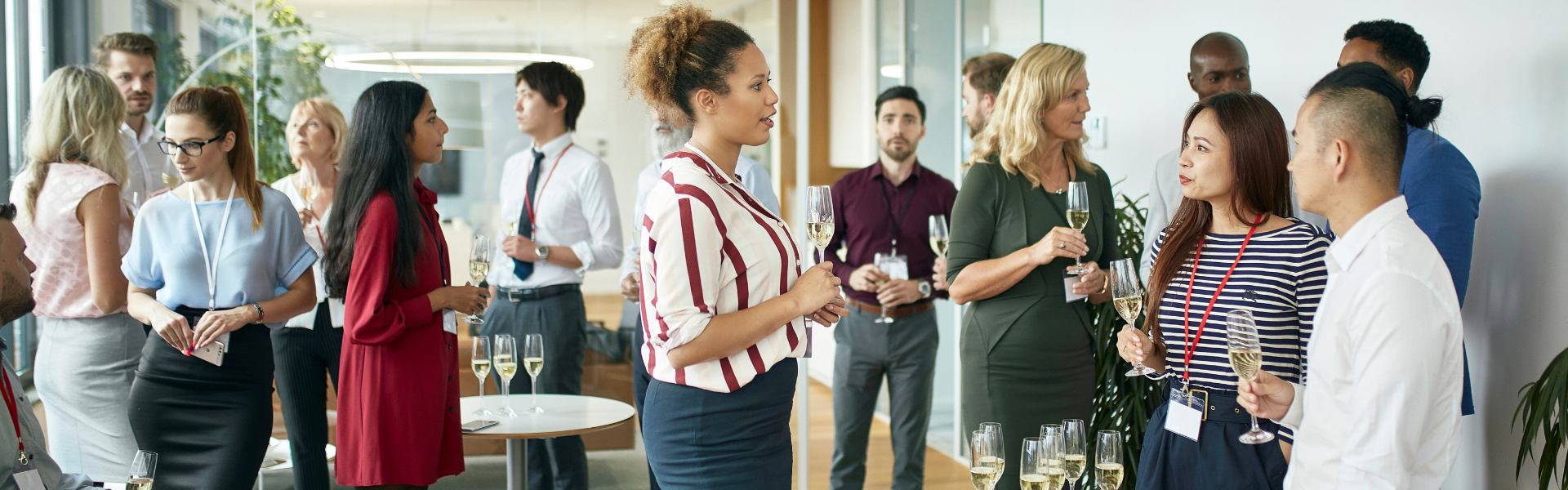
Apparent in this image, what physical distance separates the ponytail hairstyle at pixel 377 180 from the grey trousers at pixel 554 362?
1.29 m

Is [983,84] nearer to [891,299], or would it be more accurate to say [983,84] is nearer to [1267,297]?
[891,299]

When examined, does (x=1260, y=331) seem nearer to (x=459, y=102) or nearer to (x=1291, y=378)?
(x=1291, y=378)

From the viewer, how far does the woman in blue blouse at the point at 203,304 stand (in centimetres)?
278

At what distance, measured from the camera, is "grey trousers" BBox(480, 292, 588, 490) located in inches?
154

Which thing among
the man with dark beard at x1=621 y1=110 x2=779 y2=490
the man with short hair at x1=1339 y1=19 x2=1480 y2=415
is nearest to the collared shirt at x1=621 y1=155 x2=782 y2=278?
the man with dark beard at x1=621 y1=110 x2=779 y2=490

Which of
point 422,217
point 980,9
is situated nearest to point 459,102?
point 422,217

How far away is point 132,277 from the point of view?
2.88 meters

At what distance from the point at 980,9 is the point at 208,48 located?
3.76 m

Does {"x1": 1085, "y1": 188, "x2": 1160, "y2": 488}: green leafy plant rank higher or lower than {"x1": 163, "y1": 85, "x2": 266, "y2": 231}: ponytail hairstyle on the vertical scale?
lower

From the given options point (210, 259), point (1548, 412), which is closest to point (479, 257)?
point (210, 259)

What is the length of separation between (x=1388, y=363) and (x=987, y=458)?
74 cm

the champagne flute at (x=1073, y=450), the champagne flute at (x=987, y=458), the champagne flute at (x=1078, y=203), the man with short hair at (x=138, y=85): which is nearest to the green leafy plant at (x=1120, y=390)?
the champagne flute at (x=1078, y=203)

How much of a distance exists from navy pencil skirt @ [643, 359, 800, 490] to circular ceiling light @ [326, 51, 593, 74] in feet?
10.5

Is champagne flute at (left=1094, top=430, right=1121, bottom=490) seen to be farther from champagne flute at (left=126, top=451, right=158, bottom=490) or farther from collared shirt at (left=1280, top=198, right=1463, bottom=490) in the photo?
champagne flute at (left=126, top=451, right=158, bottom=490)
